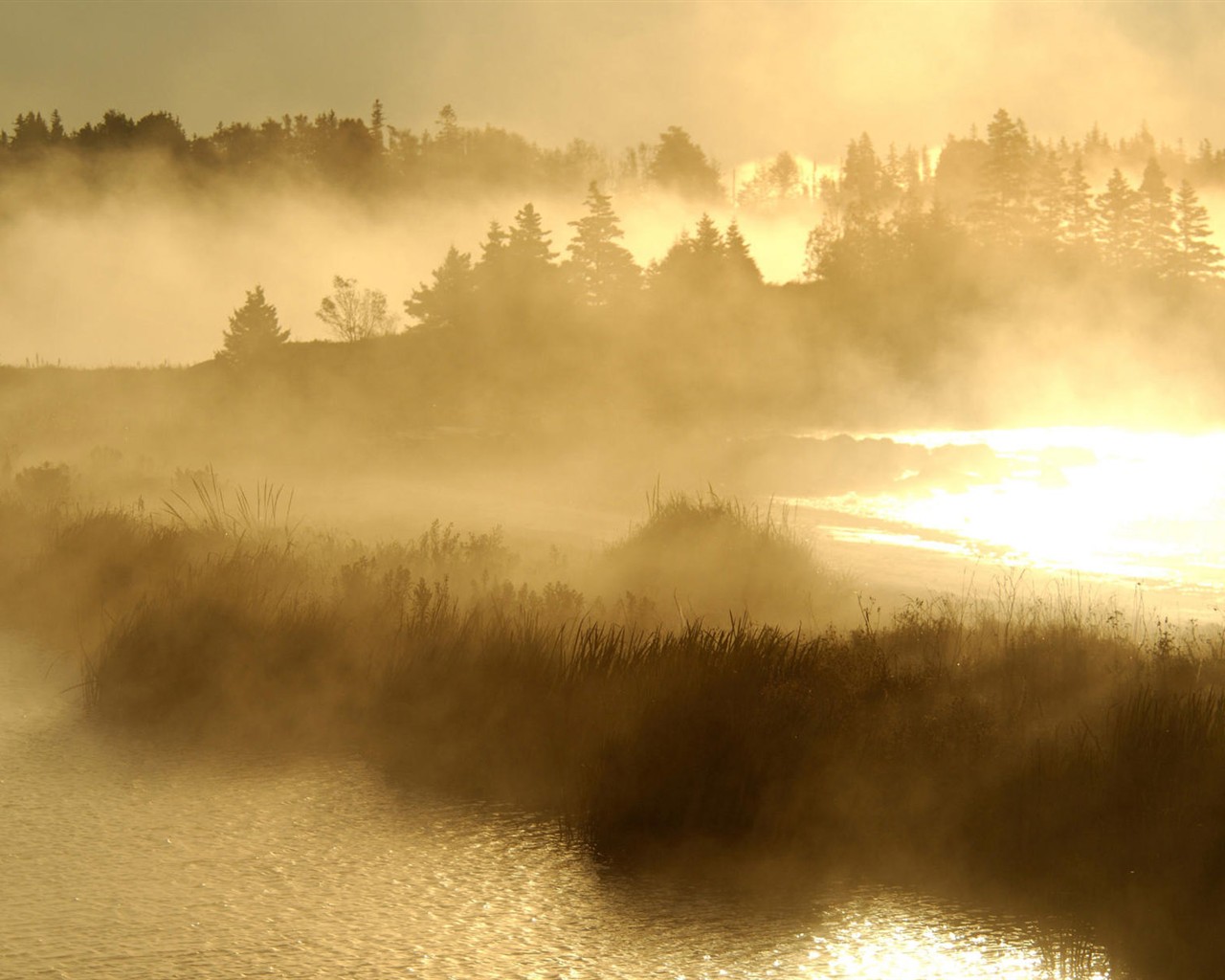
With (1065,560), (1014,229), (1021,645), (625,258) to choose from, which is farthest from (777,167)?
(1021,645)

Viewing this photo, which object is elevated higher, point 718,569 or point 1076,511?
point 1076,511

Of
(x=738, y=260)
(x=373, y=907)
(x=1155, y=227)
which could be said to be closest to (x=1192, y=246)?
(x=1155, y=227)

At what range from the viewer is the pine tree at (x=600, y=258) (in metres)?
60.3

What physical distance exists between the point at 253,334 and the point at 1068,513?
34152mm

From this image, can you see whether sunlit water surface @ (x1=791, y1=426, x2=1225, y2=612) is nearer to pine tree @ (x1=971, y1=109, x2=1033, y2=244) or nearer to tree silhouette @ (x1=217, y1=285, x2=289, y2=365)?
tree silhouette @ (x1=217, y1=285, x2=289, y2=365)

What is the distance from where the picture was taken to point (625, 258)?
201 ft

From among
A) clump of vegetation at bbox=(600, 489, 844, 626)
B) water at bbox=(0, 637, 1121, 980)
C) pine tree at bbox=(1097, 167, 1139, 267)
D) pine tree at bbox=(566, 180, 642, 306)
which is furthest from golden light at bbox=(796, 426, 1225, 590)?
pine tree at bbox=(1097, 167, 1139, 267)

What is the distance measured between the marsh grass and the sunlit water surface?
7.49 m

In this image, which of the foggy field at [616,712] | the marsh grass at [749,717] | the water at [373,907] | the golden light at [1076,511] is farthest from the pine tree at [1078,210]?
the water at [373,907]

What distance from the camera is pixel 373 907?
672 centimetres

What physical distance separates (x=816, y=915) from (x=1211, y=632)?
7.78m

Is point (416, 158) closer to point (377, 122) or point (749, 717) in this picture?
point (377, 122)

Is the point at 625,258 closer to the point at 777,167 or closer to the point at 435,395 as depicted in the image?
the point at 435,395

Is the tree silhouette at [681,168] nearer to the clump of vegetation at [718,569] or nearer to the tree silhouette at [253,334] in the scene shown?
the tree silhouette at [253,334]
